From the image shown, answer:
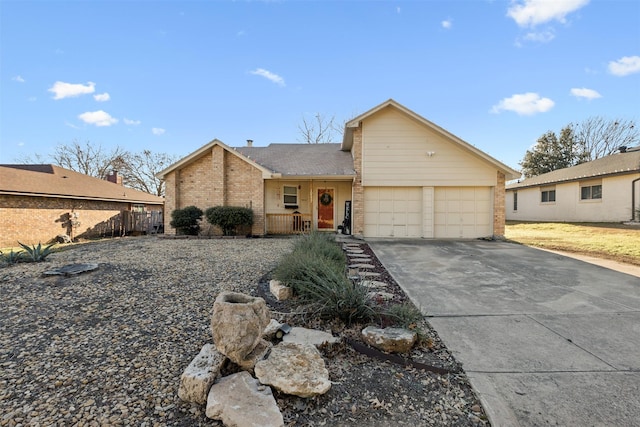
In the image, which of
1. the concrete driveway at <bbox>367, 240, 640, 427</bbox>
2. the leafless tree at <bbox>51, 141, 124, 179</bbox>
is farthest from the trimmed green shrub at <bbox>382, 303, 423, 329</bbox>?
the leafless tree at <bbox>51, 141, 124, 179</bbox>

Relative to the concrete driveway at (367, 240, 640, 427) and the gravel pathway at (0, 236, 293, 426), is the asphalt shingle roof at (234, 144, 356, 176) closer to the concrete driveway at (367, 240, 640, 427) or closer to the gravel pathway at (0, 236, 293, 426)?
the concrete driveway at (367, 240, 640, 427)

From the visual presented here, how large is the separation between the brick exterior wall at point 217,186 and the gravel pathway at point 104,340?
6937mm

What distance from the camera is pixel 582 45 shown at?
37.2 feet

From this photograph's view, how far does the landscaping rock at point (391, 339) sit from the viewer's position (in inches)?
111

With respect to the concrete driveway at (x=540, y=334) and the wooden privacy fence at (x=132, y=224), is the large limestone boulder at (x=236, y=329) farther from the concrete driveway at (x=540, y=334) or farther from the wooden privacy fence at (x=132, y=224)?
the wooden privacy fence at (x=132, y=224)

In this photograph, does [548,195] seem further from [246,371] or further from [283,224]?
[246,371]

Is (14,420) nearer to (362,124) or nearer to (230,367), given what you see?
(230,367)

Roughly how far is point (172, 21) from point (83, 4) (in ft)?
8.08

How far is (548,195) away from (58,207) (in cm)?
3196

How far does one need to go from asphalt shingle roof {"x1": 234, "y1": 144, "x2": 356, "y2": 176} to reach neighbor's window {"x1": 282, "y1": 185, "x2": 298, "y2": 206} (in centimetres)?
120

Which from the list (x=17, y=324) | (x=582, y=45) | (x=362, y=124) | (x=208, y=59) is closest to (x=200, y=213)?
(x=208, y=59)

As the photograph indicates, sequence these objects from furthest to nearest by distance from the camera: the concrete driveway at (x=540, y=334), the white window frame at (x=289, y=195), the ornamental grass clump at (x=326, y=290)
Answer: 1. the white window frame at (x=289, y=195)
2. the ornamental grass clump at (x=326, y=290)
3. the concrete driveway at (x=540, y=334)

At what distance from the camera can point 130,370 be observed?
2520 millimetres

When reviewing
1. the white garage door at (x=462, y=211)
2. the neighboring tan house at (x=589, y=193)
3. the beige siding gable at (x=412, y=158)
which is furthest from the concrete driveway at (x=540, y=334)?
the neighboring tan house at (x=589, y=193)
